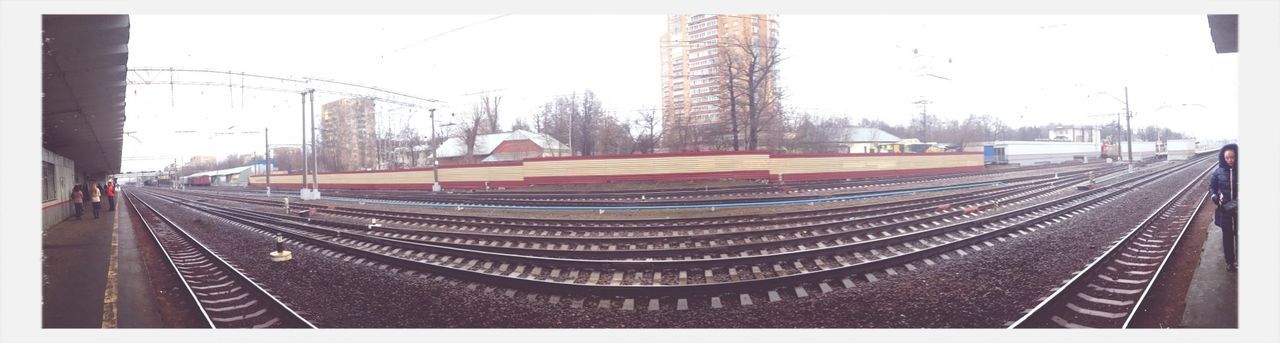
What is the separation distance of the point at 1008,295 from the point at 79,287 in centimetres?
809

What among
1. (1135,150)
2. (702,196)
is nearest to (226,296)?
(702,196)

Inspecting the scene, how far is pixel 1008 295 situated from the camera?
163 inches

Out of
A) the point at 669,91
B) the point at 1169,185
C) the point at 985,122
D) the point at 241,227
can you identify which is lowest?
the point at 241,227

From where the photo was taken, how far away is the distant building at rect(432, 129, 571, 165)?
3048 centimetres

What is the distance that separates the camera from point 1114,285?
424 cm

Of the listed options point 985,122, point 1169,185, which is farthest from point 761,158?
point 1169,185

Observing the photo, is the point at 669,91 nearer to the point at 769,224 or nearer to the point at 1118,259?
the point at 769,224

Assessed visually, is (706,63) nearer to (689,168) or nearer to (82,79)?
(689,168)

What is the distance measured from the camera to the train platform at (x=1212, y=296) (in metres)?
3.37

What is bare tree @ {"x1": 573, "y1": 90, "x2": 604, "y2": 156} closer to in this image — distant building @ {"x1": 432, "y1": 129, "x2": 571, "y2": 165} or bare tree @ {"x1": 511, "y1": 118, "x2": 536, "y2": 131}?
distant building @ {"x1": 432, "y1": 129, "x2": 571, "y2": 165}

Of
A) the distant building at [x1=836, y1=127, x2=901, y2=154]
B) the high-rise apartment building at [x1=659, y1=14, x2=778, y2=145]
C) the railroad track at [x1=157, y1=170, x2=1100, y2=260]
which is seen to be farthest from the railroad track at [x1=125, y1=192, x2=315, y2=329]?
the distant building at [x1=836, y1=127, x2=901, y2=154]

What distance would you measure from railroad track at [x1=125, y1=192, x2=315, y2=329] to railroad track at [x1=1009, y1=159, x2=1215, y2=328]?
542 centimetres

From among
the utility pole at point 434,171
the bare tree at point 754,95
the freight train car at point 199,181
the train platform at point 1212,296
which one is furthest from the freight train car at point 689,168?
the freight train car at point 199,181

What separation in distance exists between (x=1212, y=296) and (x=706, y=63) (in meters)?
12.2
